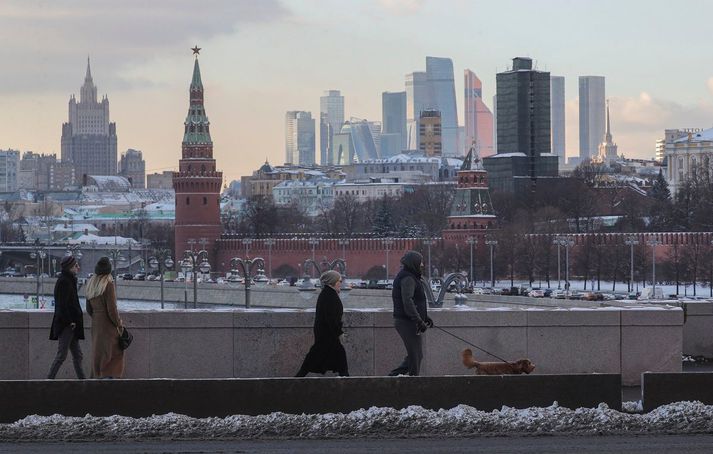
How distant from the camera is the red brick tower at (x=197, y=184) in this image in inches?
4995

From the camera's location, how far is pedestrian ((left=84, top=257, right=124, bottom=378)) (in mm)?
18375

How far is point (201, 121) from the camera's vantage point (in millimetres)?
130750

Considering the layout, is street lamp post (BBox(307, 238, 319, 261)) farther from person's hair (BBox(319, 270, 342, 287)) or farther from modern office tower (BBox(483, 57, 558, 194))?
person's hair (BBox(319, 270, 342, 287))

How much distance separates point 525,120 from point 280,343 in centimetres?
15003

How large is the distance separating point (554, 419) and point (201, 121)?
4528 inches

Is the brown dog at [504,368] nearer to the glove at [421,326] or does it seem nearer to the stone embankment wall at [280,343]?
the glove at [421,326]

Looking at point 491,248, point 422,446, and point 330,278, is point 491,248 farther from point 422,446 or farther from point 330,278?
point 422,446

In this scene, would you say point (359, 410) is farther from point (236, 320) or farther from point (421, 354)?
point (236, 320)

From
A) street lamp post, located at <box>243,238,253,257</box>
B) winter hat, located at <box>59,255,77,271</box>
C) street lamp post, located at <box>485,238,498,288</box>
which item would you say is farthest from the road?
street lamp post, located at <box>243,238,253,257</box>

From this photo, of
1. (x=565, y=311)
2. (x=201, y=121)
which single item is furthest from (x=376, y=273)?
(x=565, y=311)

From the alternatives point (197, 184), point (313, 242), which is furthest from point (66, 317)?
point (197, 184)

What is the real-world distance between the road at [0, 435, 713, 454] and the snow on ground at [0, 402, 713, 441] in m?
0.19

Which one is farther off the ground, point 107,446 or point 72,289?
point 72,289

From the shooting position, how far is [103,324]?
1855 centimetres
